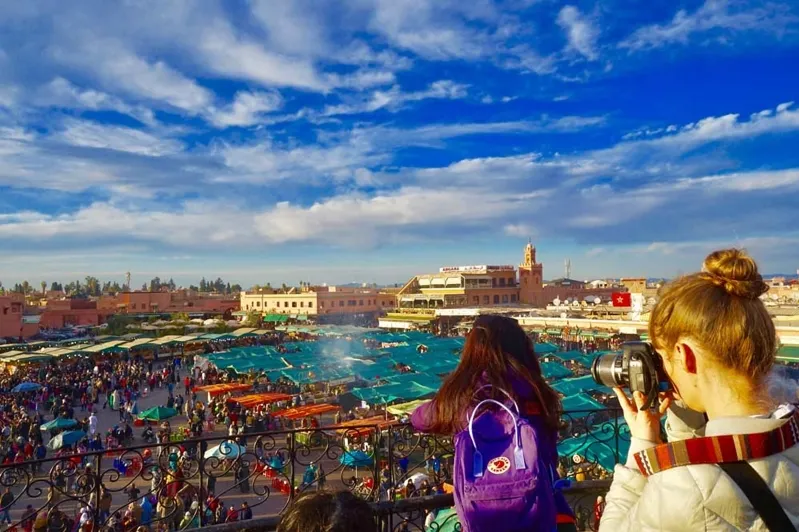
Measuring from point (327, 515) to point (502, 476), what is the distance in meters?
0.62

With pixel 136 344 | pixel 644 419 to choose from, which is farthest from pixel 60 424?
pixel 644 419

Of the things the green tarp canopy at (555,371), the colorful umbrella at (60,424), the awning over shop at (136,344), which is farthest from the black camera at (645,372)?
the awning over shop at (136,344)

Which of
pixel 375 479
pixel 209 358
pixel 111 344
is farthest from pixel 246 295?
pixel 375 479

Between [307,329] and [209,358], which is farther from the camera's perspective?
[307,329]

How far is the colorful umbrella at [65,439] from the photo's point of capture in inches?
487

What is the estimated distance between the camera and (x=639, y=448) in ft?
5.07

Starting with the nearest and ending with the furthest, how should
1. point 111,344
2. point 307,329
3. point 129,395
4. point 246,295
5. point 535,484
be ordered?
point 535,484, point 129,395, point 111,344, point 307,329, point 246,295

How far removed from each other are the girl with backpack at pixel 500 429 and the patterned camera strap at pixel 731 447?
2.00 feet

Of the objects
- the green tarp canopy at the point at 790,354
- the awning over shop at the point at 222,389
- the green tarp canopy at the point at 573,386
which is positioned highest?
the green tarp canopy at the point at 790,354

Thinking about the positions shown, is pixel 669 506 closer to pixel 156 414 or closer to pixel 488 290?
pixel 156 414

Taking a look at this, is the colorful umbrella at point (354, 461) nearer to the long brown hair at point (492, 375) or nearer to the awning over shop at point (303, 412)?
the long brown hair at point (492, 375)

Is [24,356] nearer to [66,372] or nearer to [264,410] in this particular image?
[66,372]

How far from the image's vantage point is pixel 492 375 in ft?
6.27

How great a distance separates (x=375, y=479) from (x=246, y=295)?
57.7 metres
